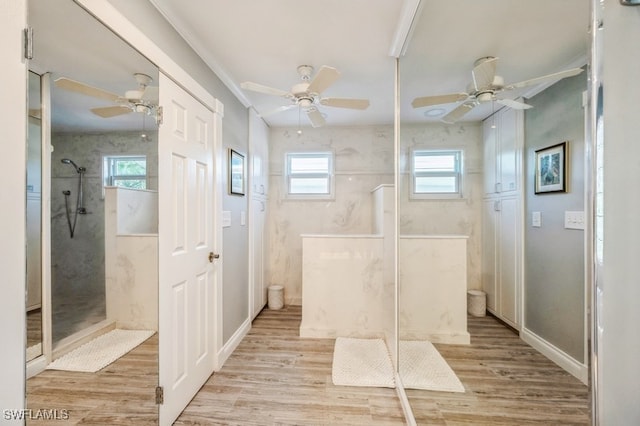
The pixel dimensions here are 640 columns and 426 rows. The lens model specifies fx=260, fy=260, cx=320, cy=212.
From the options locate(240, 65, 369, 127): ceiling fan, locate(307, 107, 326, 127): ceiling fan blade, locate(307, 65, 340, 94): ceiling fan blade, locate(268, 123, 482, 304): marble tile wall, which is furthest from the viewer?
locate(268, 123, 482, 304): marble tile wall

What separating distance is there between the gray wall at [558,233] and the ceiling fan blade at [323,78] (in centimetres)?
134

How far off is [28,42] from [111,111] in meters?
0.39

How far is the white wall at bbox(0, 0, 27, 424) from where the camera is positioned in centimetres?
79

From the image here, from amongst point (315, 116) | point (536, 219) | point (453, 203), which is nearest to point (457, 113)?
point (453, 203)

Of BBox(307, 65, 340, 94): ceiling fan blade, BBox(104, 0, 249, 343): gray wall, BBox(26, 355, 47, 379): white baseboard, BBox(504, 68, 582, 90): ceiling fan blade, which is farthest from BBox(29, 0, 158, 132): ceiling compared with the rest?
BBox(504, 68, 582, 90): ceiling fan blade

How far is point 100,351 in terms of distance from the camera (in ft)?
4.01

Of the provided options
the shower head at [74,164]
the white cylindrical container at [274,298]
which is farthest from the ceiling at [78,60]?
the white cylindrical container at [274,298]

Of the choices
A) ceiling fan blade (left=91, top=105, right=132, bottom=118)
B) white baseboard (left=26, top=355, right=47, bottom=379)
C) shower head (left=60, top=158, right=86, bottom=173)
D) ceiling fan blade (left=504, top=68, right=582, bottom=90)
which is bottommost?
white baseboard (left=26, top=355, right=47, bottom=379)

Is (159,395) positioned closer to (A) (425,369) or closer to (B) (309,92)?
(A) (425,369)

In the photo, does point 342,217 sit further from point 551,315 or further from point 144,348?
point 551,315

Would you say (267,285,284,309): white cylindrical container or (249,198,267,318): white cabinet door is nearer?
(249,198,267,318): white cabinet door

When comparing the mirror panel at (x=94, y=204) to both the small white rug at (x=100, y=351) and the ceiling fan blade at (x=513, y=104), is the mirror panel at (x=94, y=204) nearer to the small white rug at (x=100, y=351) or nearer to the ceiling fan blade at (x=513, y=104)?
the small white rug at (x=100, y=351)

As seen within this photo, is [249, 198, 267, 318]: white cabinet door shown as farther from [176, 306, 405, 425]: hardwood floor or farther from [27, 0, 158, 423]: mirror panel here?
[27, 0, 158, 423]: mirror panel

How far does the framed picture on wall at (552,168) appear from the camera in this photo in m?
0.68
